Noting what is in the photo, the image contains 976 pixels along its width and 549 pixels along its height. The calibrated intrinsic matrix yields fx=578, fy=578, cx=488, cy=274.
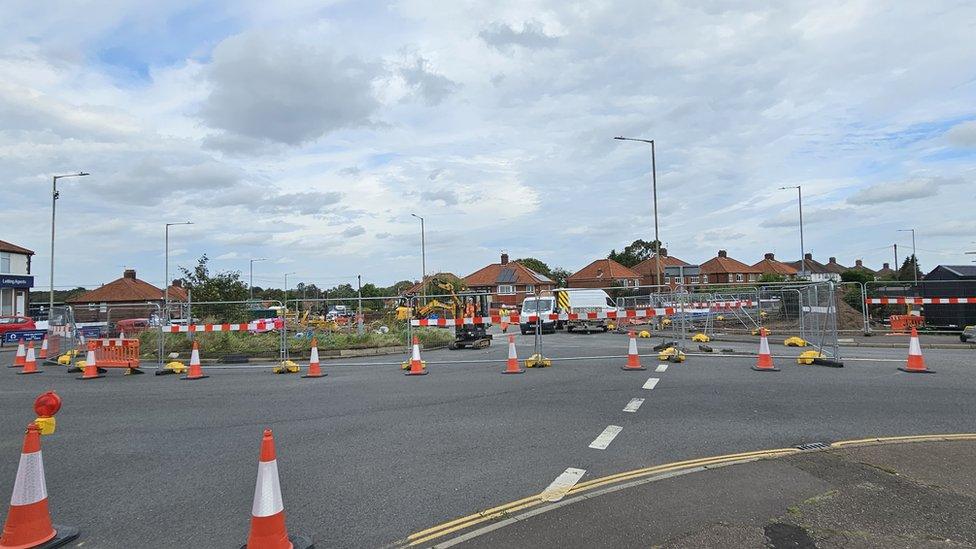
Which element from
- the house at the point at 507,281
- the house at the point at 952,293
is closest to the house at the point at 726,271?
the house at the point at 507,281

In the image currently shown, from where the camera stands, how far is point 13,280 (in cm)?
4553

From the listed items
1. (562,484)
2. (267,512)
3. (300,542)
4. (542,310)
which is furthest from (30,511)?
(542,310)

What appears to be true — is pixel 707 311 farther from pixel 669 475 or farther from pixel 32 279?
pixel 32 279

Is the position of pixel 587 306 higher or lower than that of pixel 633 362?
higher

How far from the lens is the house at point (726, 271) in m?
89.6

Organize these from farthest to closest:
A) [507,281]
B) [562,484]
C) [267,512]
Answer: [507,281] → [562,484] → [267,512]

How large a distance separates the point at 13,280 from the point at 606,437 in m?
54.8

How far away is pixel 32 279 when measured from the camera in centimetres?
4794

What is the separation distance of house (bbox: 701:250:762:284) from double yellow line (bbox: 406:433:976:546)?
278ft

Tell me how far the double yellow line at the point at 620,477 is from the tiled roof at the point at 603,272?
70799mm

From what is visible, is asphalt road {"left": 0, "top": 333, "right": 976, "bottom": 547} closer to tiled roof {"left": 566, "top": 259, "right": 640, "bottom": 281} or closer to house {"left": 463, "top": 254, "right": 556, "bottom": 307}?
house {"left": 463, "top": 254, "right": 556, "bottom": 307}

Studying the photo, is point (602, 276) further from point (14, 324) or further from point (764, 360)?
point (764, 360)

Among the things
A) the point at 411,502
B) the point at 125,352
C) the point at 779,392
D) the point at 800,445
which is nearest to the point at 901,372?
the point at 779,392

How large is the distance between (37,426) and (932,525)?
22.0 feet
